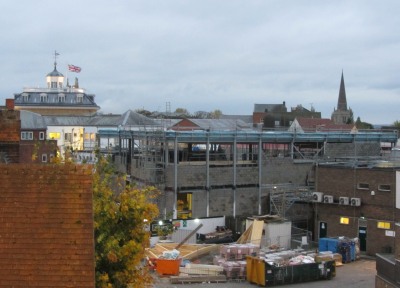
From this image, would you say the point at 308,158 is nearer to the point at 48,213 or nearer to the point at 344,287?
the point at 344,287

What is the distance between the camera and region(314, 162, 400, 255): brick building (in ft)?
113

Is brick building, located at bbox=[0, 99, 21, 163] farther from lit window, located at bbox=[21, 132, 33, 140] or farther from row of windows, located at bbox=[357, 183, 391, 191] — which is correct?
lit window, located at bbox=[21, 132, 33, 140]

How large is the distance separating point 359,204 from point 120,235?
24289 mm

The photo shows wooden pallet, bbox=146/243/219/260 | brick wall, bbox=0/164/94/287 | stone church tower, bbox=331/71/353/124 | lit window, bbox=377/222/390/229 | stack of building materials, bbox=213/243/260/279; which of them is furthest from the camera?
stone church tower, bbox=331/71/353/124

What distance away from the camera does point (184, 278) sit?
28.4 meters

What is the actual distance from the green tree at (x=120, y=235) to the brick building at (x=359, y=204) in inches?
865

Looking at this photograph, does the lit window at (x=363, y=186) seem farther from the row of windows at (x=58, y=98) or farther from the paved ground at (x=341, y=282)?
the row of windows at (x=58, y=98)

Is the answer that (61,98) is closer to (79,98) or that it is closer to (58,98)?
(58,98)

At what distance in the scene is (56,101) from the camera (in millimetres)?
109812

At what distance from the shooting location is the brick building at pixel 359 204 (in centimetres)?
3434

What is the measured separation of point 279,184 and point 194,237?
35.3 ft

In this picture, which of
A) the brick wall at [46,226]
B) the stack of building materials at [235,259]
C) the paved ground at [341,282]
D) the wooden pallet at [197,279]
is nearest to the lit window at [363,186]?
the paved ground at [341,282]

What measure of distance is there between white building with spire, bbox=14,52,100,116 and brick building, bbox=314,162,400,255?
7562 cm

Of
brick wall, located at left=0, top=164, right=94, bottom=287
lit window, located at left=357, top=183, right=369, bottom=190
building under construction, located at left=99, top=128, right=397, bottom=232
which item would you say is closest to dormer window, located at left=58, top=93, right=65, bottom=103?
building under construction, located at left=99, top=128, right=397, bottom=232
